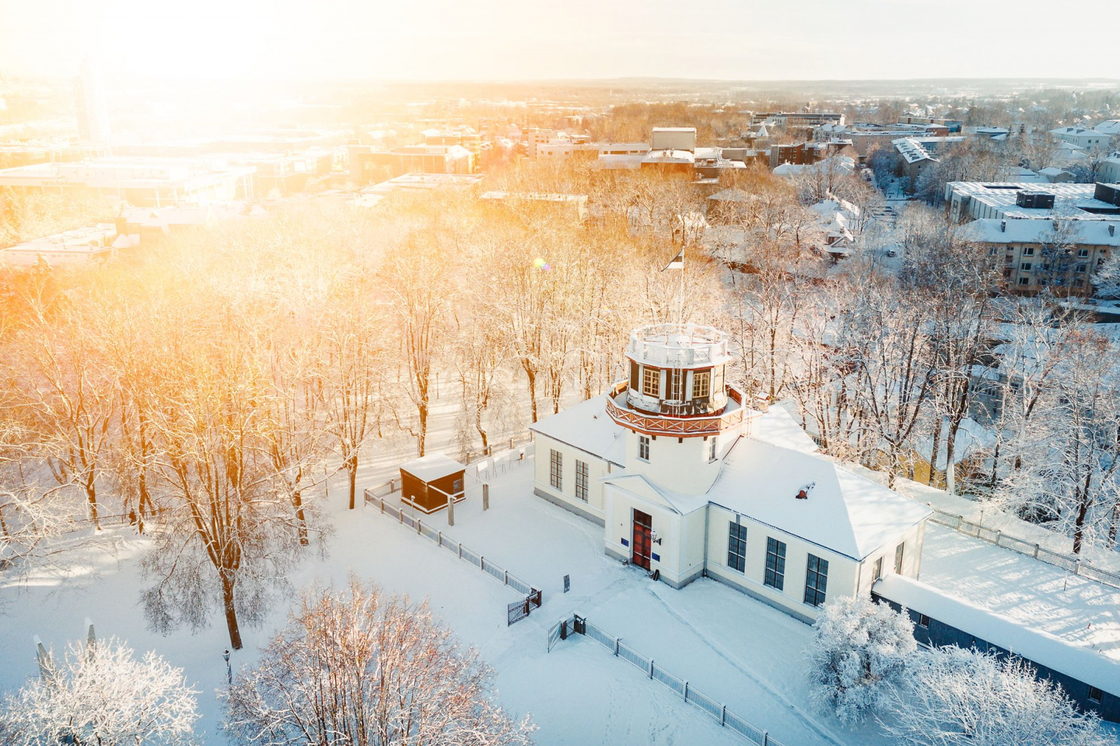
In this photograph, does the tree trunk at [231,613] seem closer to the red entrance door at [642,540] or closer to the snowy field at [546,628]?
the snowy field at [546,628]

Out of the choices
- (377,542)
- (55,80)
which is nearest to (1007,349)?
A: (377,542)

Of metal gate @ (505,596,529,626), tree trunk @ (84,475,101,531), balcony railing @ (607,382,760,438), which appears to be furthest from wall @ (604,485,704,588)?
tree trunk @ (84,475,101,531)

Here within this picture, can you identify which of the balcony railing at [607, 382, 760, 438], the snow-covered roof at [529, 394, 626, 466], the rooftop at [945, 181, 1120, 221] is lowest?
the snow-covered roof at [529, 394, 626, 466]

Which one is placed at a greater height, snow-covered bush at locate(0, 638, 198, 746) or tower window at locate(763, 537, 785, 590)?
snow-covered bush at locate(0, 638, 198, 746)

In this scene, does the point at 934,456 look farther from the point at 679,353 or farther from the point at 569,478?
the point at 569,478

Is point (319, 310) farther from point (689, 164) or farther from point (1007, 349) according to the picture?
point (689, 164)

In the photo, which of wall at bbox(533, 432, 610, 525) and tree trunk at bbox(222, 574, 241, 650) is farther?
wall at bbox(533, 432, 610, 525)

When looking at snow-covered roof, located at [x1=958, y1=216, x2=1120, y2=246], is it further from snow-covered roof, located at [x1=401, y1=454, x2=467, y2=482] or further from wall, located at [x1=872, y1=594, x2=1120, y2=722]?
snow-covered roof, located at [x1=401, y1=454, x2=467, y2=482]
